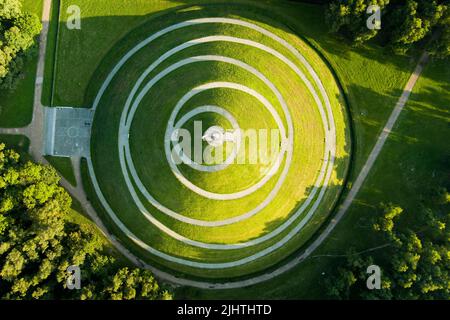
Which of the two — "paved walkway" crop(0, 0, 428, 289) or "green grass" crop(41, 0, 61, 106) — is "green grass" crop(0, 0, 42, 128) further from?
"green grass" crop(41, 0, 61, 106)

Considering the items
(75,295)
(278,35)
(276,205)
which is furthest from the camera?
(278,35)

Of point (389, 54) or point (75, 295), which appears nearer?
point (75, 295)

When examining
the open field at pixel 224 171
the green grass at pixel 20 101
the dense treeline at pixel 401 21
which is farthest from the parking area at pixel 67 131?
the dense treeline at pixel 401 21

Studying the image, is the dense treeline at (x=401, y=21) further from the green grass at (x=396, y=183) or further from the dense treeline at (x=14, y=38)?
the dense treeline at (x=14, y=38)

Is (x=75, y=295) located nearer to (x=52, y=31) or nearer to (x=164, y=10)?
(x=52, y=31)

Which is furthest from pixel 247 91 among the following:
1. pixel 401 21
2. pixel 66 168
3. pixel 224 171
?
pixel 66 168

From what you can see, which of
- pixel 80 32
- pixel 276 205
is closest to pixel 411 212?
pixel 276 205

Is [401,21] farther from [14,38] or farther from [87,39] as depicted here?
[14,38]
